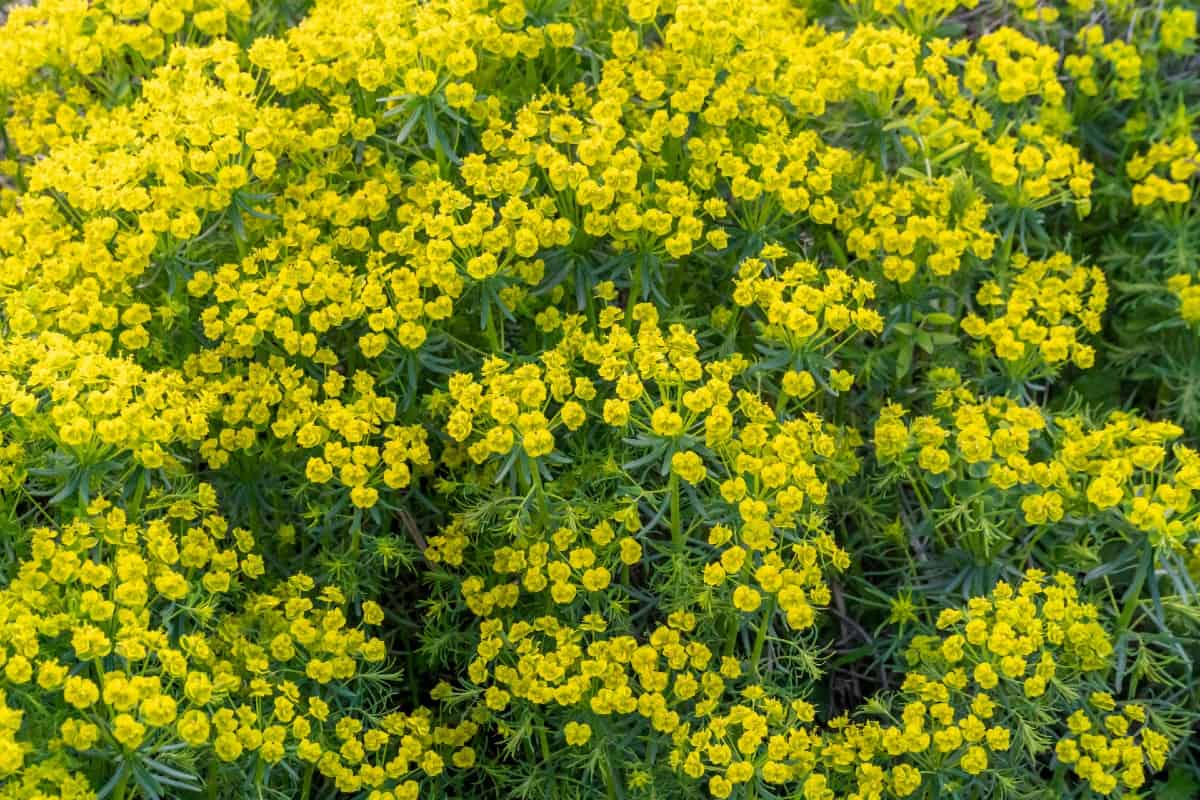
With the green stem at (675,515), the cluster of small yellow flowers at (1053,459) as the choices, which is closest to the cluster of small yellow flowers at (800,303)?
the cluster of small yellow flowers at (1053,459)

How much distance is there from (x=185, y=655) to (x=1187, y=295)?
296 centimetres

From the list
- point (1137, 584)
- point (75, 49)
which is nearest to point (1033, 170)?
point (1137, 584)

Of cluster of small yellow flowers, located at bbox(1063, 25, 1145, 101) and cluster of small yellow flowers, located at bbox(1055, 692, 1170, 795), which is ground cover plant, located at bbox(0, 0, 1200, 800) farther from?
cluster of small yellow flowers, located at bbox(1063, 25, 1145, 101)

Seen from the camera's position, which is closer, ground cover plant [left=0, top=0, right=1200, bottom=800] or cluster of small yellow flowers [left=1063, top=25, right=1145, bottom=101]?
ground cover plant [left=0, top=0, right=1200, bottom=800]

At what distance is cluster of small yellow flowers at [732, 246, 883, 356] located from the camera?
10.7 feet

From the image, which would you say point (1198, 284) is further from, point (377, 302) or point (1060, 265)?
point (377, 302)

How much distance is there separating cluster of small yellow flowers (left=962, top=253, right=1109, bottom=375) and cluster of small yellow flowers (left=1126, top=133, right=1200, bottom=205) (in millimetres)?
407

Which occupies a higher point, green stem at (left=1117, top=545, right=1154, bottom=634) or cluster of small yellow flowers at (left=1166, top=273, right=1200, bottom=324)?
cluster of small yellow flowers at (left=1166, top=273, right=1200, bottom=324)

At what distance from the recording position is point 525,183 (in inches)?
136

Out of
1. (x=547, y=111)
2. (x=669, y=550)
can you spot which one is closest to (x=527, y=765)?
(x=669, y=550)

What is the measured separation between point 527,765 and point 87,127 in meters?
2.28

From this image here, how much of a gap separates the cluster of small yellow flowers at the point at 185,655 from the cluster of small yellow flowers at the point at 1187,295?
2.41 m

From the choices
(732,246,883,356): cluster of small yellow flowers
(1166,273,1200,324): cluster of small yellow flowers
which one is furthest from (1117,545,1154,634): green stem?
(1166,273,1200,324): cluster of small yellow flowers

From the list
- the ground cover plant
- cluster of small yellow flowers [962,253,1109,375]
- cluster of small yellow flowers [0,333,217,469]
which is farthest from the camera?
cluster of small yellow flowers [962,253,1109,375]
